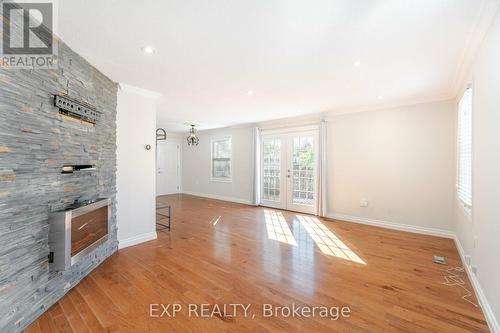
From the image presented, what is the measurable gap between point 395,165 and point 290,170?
2384 millimetres

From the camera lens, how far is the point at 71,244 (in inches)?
78.8

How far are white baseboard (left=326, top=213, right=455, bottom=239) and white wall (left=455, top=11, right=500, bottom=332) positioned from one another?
1.68 meters

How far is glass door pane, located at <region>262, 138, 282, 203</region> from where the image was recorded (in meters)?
6.06

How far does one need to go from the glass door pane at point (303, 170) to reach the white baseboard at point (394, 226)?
2.54 feet

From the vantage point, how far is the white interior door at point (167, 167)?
26.5 ft

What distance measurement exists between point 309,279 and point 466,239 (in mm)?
2109

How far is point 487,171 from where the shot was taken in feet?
6.06

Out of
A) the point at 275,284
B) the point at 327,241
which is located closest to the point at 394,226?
the point at 327,241

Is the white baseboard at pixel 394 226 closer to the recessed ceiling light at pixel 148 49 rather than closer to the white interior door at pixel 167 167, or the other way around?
the recessed ceiling light at pixel 148 49

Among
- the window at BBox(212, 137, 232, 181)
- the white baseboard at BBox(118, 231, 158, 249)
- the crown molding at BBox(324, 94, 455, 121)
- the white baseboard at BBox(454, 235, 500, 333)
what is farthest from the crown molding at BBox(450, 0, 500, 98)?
the window at BBox(212, 137, 232, 181)

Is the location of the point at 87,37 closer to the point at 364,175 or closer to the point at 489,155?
the point at 489,155

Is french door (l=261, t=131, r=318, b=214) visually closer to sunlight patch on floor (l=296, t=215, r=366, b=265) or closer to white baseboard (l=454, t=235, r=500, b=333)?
sunlight patch on floor (l=296, t=215, r=366, b=265)

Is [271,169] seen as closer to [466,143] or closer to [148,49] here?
[466,143]

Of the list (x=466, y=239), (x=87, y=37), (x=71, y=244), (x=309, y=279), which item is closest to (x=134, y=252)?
(x=71, y=244)
